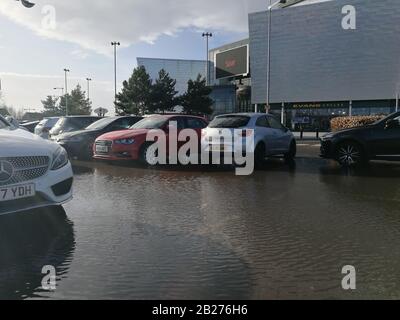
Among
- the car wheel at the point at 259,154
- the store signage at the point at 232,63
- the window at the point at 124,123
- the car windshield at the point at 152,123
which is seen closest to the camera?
the car wheel at the point at 259,154

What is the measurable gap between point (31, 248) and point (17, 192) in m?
Result: 0.59

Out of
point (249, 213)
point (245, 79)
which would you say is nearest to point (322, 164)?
point (249, 213)

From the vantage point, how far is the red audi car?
1132 cm

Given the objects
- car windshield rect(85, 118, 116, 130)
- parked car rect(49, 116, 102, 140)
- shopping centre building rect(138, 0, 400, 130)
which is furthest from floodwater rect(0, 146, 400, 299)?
shopping centre building rect(138, 0, 400, 130)

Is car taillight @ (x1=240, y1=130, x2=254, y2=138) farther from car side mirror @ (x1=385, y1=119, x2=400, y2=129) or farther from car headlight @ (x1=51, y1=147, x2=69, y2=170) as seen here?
car headlight @ (x1=51, y1=147, x2=69, y2=170)

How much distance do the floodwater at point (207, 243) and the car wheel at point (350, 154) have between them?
2895 mm

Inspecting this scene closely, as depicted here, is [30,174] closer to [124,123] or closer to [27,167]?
[27,167]

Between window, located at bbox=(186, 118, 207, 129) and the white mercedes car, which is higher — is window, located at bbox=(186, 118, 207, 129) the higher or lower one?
the higher one

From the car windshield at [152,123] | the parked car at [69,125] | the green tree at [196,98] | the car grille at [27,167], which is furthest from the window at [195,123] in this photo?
the green tree at [196,98]

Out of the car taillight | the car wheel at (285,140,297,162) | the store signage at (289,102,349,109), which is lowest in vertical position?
the car wheel at (285,140,297,162)

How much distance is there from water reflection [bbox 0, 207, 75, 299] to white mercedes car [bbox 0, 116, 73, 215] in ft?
1.16

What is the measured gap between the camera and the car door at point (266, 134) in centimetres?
1112

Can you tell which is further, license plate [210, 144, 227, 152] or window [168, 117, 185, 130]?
window [168, 117, 185, 130]

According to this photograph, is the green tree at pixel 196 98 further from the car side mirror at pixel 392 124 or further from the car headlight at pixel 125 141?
the car side mirror at pixel 392 124
